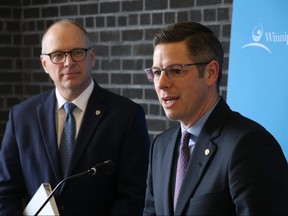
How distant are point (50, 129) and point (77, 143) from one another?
17 cm

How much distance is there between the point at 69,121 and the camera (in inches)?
117

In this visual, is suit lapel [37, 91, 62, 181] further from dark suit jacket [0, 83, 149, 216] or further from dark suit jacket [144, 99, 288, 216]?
dark suit jacket [144, 99, 288, 216]

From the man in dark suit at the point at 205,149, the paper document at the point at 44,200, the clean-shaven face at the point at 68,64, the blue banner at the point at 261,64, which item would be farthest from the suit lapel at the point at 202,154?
the clean-shaven face at the point at 68,64

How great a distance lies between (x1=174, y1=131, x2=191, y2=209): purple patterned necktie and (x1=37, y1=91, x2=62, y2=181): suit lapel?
857 mm

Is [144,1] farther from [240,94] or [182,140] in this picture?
[182,140]

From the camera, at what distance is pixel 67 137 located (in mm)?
2973

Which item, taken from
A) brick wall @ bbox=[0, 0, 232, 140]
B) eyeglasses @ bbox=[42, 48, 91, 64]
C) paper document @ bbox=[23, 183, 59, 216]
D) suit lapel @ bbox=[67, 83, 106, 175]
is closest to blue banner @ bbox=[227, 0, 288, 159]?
brick wall @ bbox=[0, 0, 232, 140]

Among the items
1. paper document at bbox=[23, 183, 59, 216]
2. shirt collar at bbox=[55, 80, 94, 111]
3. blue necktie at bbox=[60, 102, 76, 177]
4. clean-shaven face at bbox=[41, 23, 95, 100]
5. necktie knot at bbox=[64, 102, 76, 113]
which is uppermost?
clean-shaven face at bbox=[41, 23, 95, 100]

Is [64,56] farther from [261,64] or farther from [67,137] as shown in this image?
[261,64]

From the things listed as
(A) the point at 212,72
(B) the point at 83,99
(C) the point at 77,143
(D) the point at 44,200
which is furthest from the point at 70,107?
(A) the point at 212,72

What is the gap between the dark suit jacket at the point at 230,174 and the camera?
192cm

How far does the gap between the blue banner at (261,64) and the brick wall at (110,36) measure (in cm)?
52

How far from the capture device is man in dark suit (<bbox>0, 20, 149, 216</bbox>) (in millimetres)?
2893

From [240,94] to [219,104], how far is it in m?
0.99
